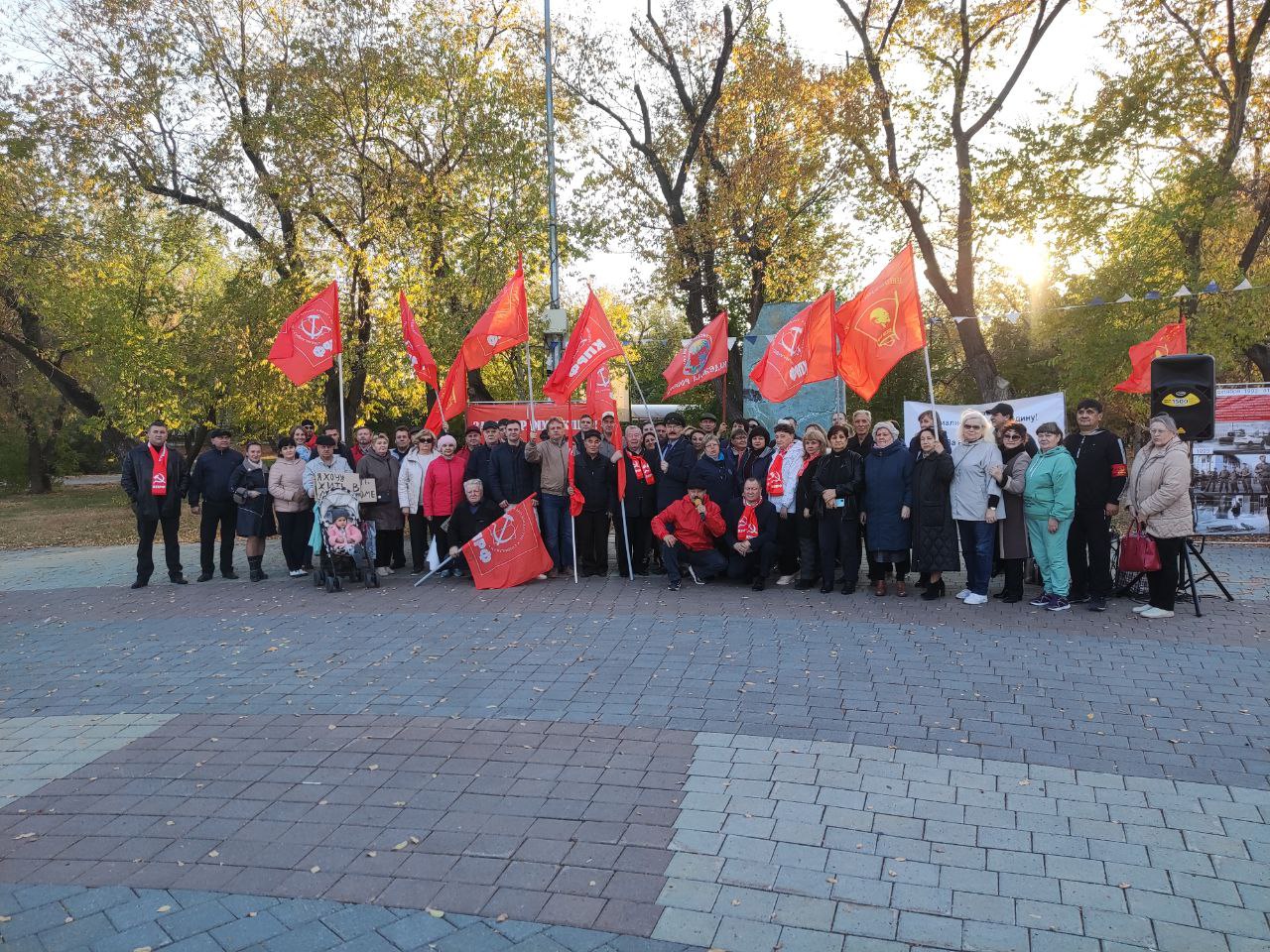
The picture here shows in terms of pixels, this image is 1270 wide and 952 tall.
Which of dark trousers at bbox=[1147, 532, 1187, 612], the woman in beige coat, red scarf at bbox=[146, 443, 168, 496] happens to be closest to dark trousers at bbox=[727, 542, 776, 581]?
the woman in beige coat

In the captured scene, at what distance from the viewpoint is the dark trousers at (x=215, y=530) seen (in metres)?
11.7

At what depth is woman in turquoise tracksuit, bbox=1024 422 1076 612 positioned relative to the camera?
8.55 meters

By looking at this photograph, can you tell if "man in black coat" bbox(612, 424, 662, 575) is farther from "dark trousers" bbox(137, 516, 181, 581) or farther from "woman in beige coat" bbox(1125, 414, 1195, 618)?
"dark trousers" bbox(137, 516, 181, 581)

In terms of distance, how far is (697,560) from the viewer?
10438 mm

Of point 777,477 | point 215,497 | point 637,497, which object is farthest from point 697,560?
point 215,497

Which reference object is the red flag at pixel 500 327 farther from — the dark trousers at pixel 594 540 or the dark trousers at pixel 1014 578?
the dark trousers at pixel 1014 578

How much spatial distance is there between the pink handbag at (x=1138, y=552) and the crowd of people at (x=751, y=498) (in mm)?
103

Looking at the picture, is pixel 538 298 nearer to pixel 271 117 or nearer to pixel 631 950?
pixel 271 117

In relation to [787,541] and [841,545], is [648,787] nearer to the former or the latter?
[841,545]

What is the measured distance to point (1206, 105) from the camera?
681 inches

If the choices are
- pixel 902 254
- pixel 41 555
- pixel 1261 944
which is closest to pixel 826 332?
pixel 902 254

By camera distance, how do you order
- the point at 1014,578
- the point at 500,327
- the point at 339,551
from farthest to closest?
the point at 500,327
the point at 339,551
the point at 1014,578

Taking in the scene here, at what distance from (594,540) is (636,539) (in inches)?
22.0

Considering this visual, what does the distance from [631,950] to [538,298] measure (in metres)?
21.9
